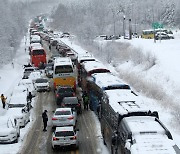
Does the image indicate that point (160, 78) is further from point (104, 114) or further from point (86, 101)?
point (104, 114)

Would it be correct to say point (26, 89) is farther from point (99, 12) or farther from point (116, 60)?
point (99, 12)

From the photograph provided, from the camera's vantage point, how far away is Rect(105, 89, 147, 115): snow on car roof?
61.1 feet

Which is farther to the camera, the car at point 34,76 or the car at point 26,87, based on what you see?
the car at point 34,76

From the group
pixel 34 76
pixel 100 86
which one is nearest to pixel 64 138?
pixel 100 86

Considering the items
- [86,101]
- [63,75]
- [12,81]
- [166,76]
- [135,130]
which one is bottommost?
[12,81]

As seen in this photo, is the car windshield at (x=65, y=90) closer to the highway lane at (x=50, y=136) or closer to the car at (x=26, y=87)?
the highway lane at (x=50, y=136)

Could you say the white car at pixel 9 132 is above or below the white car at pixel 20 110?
above

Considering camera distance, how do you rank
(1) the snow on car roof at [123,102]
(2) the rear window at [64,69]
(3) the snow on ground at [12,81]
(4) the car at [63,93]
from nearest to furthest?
(1) the snow on car roof at [123,102]
(3) the snow on ground at [12,81]
(4) the car at [63,93]
(2) the rear window at [64,69]

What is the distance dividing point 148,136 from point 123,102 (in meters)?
5.17

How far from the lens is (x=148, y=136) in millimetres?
15828

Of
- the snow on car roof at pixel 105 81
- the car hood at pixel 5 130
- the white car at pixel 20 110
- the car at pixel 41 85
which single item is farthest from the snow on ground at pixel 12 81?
the snow on car roof at pixel 105 81

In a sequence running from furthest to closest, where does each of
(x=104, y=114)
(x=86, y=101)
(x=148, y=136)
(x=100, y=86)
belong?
(x=86, y=101) < (x=100, y=86) < (x=104, y=114) < (x=148, y=136)

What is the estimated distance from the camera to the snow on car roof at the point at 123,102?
733 inches

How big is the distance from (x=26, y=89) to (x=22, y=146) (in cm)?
1556
